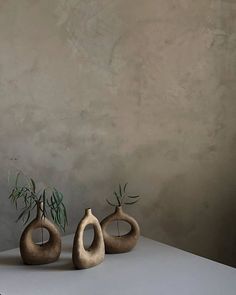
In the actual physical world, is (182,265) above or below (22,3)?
below

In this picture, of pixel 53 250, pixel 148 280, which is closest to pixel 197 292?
pixel 148 280

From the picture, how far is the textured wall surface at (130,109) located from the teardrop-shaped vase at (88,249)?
0.47 meters

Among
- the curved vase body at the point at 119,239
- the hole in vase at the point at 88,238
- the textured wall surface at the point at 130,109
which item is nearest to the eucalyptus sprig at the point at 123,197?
the textured wall surface at the point at 130,109

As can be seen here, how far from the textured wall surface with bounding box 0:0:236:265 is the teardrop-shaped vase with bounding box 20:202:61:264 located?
37 centimetres

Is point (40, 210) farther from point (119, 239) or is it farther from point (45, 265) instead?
point (119, 239)

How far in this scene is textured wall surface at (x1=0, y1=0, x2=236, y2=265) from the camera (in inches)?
84.6

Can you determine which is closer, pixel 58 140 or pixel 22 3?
pixel 22 3

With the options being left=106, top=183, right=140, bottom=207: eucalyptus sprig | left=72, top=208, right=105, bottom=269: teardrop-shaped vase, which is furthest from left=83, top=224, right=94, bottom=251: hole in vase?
left=106, top=183, right=140, bottom=207: eucalyptus sprig

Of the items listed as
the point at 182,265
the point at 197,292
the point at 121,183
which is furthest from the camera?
the point at 121,183

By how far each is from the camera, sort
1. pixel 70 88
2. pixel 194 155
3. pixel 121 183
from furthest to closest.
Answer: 1. pixel 194 155
2. pixel 121 183
3. pixel 70 88

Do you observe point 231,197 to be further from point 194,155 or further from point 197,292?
point 197,292

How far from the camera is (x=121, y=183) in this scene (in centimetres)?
243

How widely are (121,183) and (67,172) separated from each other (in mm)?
304

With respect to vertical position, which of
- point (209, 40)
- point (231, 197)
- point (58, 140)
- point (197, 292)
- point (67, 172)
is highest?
point (209, 40)
